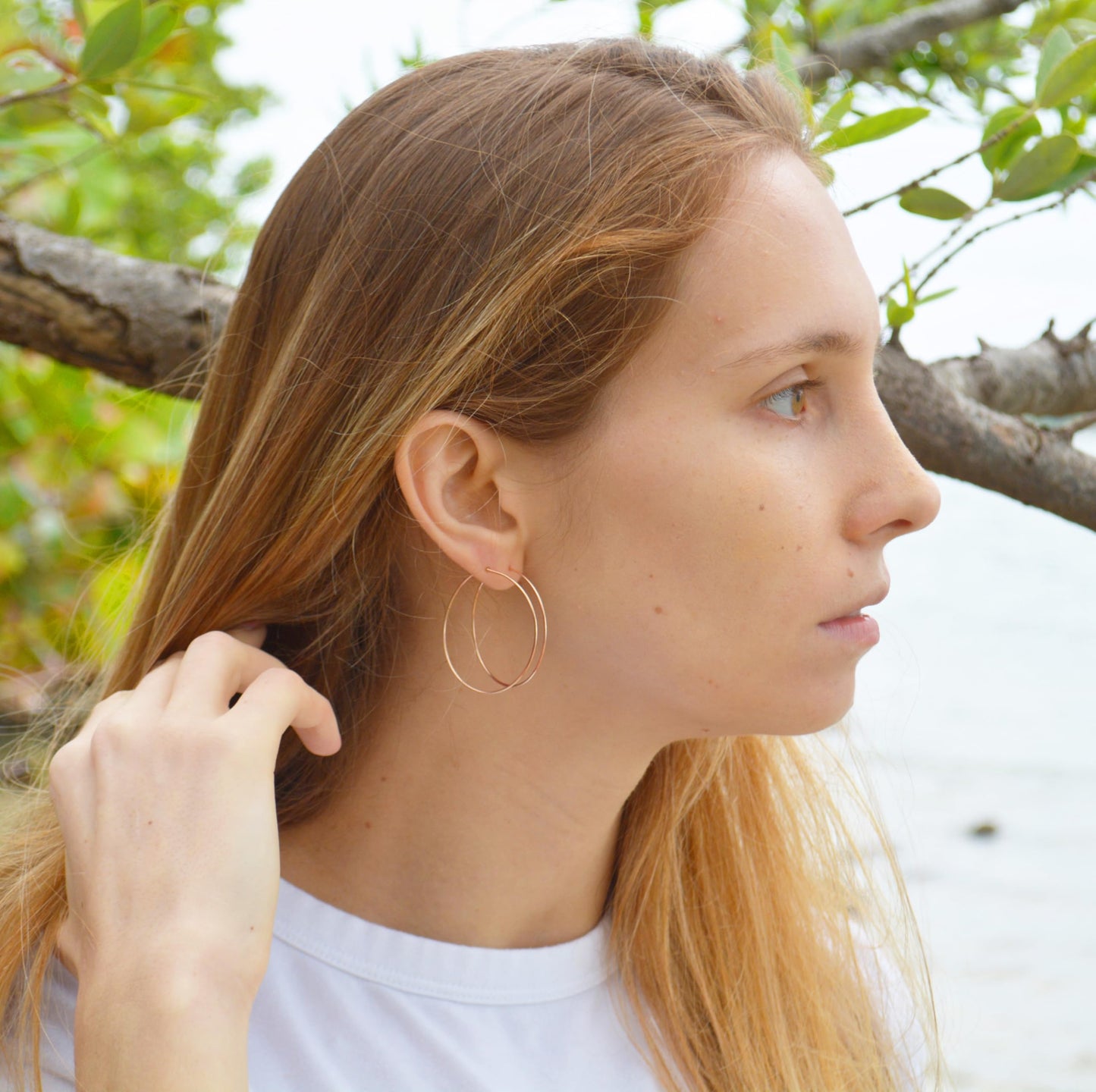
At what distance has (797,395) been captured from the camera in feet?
4.63

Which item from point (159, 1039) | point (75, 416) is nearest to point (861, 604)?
point (159, 1039)

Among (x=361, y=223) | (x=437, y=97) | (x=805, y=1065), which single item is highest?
(x=437, y=97)

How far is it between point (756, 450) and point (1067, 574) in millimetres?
7295

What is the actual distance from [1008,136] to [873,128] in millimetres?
186

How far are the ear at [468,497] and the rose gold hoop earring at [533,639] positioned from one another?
24 millimetres

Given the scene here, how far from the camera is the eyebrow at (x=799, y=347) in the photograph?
1349 millimetres

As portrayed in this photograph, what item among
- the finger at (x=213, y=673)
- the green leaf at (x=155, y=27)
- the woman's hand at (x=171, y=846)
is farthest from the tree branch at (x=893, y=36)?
the woman's hand at (x=171, y=846)

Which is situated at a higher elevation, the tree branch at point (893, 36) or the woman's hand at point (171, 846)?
the tree branch at point (893, 36)

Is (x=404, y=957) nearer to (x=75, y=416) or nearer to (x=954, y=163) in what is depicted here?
(x=954, y=163)

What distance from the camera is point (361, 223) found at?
1473 mm

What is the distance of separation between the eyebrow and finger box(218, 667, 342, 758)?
0.63 m

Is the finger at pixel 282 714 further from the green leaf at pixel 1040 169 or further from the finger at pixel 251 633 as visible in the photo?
the green leaf at pixel 1040 169

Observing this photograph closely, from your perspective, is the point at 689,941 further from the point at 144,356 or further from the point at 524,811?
the point at 144,356

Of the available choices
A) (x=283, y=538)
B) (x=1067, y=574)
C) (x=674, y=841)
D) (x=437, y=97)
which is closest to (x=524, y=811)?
(x=674, y=841)
